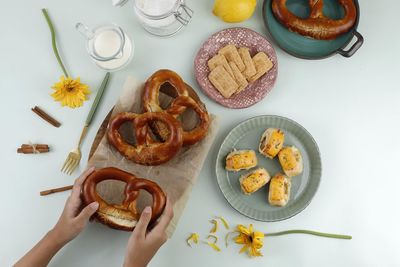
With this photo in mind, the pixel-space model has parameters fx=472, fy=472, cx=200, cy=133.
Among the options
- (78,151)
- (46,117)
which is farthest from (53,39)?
(78,151)

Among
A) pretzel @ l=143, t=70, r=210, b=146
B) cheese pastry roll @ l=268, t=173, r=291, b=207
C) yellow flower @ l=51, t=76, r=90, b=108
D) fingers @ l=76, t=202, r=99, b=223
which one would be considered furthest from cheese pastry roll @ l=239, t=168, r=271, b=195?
yellow flower @ l=51, t=76, r=90, b=108

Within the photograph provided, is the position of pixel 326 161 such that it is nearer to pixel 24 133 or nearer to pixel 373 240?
pixel 373 240

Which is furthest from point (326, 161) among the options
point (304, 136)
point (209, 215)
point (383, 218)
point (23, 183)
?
point (23, 183)

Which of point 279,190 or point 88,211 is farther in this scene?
point 279,190

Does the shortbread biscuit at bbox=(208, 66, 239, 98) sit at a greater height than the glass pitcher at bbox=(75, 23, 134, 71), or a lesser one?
lesser

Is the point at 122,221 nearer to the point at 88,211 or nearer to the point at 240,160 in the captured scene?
the point at 88,211

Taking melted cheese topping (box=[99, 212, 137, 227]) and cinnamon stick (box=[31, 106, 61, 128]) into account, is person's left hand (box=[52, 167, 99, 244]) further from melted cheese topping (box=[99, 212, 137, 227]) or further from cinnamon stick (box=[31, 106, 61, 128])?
cinnamon stick (box=[31, 106, 61, 128])

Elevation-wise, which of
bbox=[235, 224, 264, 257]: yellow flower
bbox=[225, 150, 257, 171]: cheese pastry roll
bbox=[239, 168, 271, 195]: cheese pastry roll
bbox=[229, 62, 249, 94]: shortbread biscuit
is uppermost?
bbox=[229, 62, 249, 94]: shortbread biscuit
